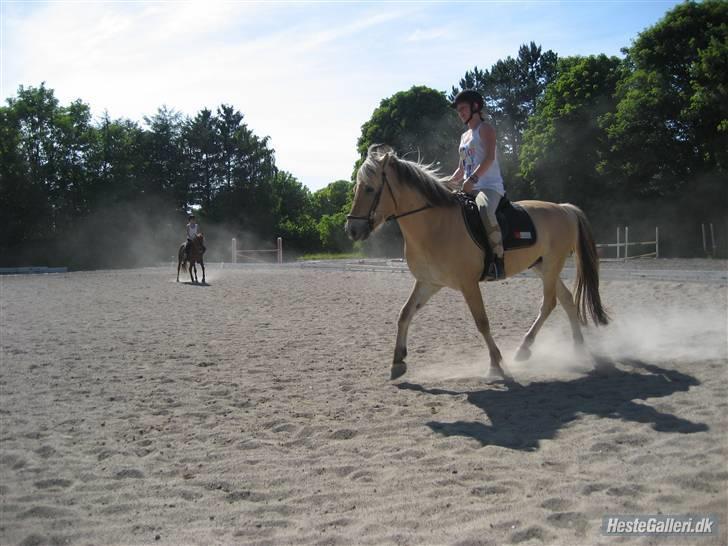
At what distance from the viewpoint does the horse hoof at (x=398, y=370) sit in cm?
703

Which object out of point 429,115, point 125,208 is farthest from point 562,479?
point 125,208

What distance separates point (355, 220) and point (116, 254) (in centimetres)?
5106

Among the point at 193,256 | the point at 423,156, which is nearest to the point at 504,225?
the point at 193,256

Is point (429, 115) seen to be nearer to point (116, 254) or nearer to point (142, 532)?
point (116, 254)

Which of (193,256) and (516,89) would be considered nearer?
(193,256)

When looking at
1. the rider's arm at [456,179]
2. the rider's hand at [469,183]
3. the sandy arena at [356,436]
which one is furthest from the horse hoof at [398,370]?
the rider's arm at [456,179]

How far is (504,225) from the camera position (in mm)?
7391

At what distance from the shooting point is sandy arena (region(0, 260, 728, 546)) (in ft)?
11.5

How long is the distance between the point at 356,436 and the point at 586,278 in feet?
16.3

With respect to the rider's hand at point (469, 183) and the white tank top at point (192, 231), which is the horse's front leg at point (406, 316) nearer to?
the rider's hand at point (469, 183)

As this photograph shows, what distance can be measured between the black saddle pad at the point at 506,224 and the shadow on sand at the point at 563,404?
1752mm

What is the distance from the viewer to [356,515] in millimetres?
3553

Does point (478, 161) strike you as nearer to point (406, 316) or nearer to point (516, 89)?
point (406, 316)

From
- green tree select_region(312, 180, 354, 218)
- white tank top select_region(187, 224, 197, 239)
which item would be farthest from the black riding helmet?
green tree select_region(312, 180, 354, 218)
